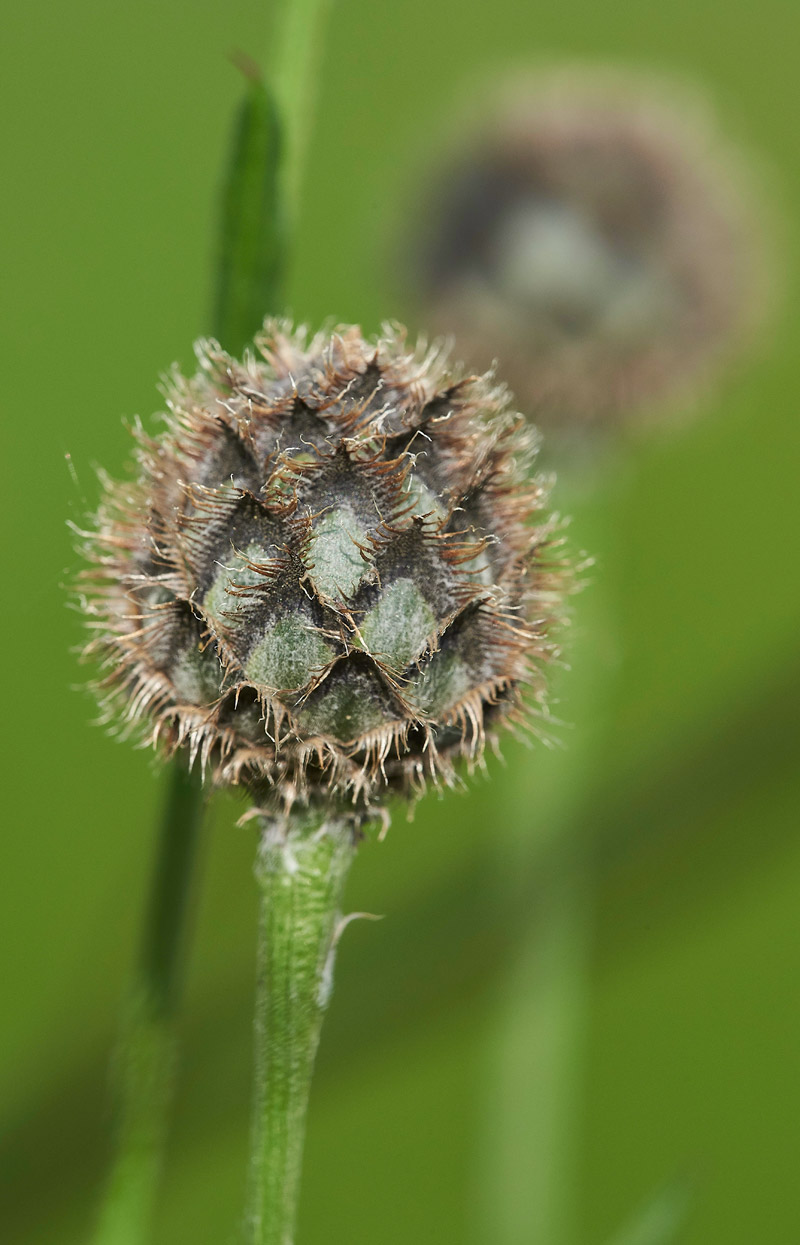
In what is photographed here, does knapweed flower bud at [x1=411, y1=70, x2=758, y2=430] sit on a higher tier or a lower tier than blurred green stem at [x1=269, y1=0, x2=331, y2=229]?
higher

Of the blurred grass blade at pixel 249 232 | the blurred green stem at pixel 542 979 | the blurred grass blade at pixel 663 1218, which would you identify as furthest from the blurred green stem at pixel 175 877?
the blurred green stem at pixel 542 979

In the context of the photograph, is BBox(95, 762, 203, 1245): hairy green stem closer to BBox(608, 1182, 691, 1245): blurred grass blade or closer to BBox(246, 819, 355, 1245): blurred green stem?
BBox(246, 819, 355, 1245): blurred green stem

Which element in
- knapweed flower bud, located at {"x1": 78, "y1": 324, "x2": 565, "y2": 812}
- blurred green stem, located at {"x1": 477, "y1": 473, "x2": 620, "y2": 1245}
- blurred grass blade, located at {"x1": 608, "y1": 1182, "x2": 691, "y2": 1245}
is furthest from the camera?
blurred green stem, located at {"x1": 477, "y1": 473, "x2": 620, "y2": 1245}

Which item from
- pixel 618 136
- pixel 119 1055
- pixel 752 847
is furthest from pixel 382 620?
pixel 752 847

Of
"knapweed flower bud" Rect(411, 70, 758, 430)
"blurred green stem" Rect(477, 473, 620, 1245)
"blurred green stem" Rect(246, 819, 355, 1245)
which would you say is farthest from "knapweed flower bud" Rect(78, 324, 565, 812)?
"knapweed flower bud" Rect(411, 70, 758, 430)

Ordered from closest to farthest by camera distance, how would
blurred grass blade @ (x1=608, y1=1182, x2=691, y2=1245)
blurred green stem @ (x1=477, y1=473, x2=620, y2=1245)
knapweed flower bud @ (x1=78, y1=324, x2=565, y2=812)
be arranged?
knapweed flower bud @ (x1=78, y1=324, x2=565, y2=812) < blurred grass blade @ (x1=608, y1=1182, x2=691, y2=1245) < blurred green stem @ (x1=477, y1=473, x2=620, y2=1245)

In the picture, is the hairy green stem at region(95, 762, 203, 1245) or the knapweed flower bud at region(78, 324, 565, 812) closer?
the knapweed flower bud at region(78, 324, 565, 812)

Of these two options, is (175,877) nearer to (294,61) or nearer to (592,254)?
(294,61)

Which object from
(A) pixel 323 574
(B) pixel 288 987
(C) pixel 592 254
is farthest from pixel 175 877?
(C) pixel 592 254
